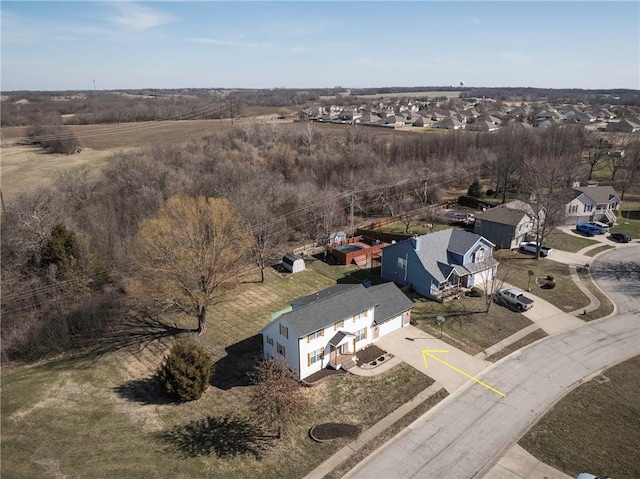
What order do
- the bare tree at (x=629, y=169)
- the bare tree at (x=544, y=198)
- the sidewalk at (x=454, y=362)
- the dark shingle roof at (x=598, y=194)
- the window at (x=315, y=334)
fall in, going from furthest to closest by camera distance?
the bare tree at (x=629, y=169), the dark shingle roof at (x=598, y=194), the bare tree at (x=544, y=198), the window at (x=315, y=334), the sidewalk at (x=454, y=362)

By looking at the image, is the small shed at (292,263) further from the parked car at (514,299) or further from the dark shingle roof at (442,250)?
the parked car at (514,299)

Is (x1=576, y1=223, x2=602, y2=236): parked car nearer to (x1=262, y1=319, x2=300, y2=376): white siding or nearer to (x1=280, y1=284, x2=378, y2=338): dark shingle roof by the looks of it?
(x1=280, y1=284, x2=378, y2=338): dark shingle roof

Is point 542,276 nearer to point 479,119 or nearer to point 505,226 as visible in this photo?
A: point 505,226

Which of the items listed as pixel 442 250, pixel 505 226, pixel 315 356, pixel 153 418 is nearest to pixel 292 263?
pixel 442 250

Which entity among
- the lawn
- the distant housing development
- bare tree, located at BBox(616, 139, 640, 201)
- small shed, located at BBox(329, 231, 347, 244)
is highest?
the distant housing development

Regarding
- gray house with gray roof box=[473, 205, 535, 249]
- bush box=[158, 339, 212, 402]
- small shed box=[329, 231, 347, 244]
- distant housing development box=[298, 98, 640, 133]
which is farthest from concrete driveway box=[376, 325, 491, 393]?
distant housing development box=[298, 98, 640, 133]

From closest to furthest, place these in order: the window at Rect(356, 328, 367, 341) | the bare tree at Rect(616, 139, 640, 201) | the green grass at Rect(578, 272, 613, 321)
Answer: the window at Rect(356, 328, 367, 341)
the green grass at Rect(578, 272, 613, 321)
the bare tree at Rect(616, 139, 640, 201)

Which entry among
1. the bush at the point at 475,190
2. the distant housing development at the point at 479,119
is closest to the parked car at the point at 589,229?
the bush at the point at 475,190
